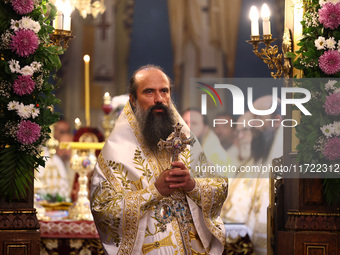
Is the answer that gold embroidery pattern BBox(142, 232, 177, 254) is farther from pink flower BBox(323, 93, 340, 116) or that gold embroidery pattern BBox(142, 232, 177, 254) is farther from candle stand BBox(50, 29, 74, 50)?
candle stand BBox(50, 29, 74, 50)

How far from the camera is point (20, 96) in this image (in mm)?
5301

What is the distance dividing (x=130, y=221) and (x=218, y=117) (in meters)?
4.44

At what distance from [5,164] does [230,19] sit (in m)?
8.36

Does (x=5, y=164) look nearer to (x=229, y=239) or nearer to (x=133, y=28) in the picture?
(x=229, y=239)

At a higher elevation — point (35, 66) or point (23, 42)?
point (23, 42)

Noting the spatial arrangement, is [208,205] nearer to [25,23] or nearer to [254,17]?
[254,17]

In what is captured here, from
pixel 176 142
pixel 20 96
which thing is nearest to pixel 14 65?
pixel 20 96

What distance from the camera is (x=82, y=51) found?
12.9m

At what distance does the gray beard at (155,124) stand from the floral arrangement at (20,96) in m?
0.73

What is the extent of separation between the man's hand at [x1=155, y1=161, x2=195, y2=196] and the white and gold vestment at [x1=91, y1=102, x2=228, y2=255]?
0.06 m

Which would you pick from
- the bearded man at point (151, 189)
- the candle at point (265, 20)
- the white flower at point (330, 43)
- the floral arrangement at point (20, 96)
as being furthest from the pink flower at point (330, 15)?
the floral arrangement at point (20, 96)

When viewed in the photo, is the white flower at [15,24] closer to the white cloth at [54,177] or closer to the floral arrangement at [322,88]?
the floral arrangement at [322,88]

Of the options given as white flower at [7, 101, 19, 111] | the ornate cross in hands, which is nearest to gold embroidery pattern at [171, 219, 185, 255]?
the ornate cross in hands

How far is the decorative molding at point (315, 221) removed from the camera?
5.54m
